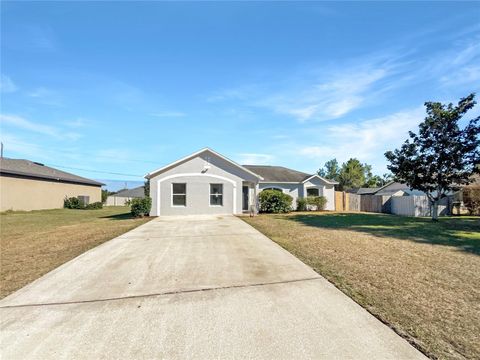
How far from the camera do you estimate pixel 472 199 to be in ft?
72.2

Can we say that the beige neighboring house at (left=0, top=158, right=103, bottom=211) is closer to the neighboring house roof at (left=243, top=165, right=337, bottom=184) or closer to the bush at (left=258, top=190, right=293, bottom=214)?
the neighboring house roof at (left=243, top=165, right=337, bottom=184)

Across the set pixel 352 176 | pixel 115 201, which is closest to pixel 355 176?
pixel 352 176

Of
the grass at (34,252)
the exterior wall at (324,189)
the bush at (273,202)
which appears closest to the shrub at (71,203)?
the grass at (34,252)

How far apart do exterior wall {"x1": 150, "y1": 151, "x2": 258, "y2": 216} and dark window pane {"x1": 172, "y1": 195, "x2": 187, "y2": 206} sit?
0.24 m

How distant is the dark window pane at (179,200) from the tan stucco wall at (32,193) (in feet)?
49.5

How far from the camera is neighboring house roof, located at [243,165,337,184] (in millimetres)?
24273

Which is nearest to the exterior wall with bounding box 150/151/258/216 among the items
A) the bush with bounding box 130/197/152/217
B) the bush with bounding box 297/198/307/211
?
the bush with bounding box 130/197/152/217

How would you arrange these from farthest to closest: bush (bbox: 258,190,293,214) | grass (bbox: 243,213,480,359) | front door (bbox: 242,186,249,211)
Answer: front door (bbox: 242,186,249,211), bush (bbox: 258,190,293,214), grass (bbox: 243,213,480,359)

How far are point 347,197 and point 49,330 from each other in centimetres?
2625

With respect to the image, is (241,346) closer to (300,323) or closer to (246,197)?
(300,323)

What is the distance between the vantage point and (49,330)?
11.3 feet

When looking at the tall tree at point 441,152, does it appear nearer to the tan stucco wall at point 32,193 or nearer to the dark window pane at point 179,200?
the dark window pane at point 179,200

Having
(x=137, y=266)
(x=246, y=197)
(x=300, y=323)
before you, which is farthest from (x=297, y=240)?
(x=246, y=197)

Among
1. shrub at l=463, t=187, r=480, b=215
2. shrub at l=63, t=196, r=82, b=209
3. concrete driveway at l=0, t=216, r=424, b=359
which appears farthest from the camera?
shrub at l=63, t=196, r=82, b=209
